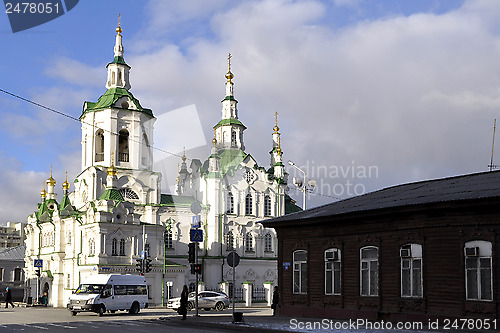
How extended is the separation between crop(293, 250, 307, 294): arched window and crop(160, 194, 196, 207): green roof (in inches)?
1433

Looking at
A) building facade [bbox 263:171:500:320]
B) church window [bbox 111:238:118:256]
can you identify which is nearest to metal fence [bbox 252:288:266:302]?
church window [bbox 111:238:118:256]

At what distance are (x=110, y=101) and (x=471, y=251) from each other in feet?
155

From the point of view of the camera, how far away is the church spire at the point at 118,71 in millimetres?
66938

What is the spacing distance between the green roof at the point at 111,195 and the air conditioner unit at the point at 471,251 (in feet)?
131

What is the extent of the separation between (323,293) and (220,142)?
46140 mm

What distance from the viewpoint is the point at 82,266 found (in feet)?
189

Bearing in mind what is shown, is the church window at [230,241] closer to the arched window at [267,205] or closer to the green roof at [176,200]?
the arched window at [267,205]

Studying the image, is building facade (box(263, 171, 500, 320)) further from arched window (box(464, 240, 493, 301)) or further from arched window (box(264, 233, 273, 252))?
arched window (box(264, 233, 273, 252))

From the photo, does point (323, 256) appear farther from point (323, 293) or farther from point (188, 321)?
point (188, 321)

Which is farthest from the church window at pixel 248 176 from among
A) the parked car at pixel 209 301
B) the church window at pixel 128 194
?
the parked car at pixel 209 301

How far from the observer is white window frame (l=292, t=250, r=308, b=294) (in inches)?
1261

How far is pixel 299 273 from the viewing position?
32375mm

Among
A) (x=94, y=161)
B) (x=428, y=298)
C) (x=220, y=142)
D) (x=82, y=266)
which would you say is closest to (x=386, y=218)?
(x=428, y=298)

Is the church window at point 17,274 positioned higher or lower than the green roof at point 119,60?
lower
